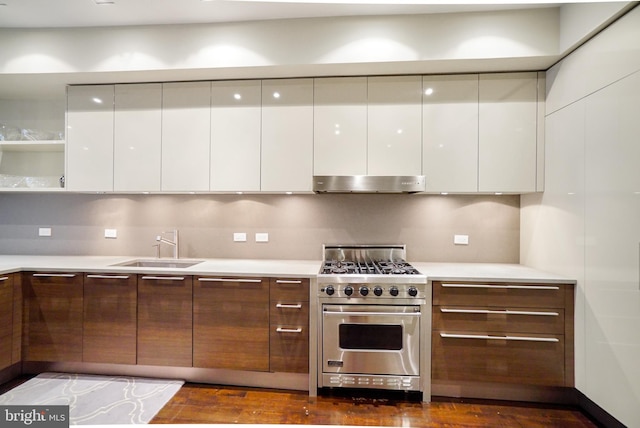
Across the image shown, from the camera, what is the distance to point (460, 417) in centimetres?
218

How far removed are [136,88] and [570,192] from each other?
358cm

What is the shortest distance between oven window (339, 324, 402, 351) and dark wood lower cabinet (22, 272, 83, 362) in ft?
6.93

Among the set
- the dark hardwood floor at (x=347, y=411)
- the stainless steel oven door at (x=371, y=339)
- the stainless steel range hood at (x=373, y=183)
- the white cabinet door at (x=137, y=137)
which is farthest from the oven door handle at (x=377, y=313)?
the white cabinet door at (x=137, y=137)

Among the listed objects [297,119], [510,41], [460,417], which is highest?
[510,41]

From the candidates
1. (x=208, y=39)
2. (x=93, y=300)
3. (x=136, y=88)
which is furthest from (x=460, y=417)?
(x=136, y=88)

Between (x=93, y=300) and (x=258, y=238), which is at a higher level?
(x=258, y=238)

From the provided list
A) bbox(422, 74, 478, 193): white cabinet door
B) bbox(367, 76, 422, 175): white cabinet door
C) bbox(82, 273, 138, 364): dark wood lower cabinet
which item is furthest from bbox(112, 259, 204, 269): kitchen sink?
bbox(422, 74, 478, 193): white cabinet door

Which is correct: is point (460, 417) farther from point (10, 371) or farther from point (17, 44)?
point (17, 44)

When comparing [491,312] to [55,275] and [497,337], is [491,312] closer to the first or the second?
[497,337]

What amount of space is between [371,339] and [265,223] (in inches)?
56.3

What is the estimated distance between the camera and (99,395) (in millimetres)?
2326

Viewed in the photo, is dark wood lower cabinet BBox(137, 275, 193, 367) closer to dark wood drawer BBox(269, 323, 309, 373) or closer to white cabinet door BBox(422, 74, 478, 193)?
dark wood drawer BBox(269, 323, 309, 373)

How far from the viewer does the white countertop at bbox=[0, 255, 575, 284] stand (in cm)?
233

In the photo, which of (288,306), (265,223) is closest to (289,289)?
(288,306)
